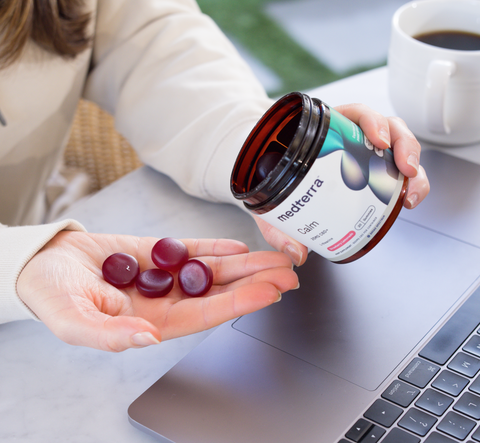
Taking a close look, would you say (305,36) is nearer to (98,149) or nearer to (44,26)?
(98,149)

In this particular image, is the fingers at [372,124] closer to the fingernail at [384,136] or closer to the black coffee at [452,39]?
the fingernail at [384,136]

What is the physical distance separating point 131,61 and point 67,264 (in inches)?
17.8

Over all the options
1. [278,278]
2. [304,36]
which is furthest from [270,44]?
[278,278]

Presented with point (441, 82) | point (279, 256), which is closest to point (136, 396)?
point (279, 256)

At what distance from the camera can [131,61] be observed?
88 centimetres

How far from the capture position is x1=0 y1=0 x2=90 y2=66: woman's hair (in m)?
0.73

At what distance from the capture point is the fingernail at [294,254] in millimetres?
558

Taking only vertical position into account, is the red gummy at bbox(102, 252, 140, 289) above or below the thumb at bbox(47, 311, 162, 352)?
below

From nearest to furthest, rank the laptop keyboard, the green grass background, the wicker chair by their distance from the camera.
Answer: the laptop keyboard → the wicker chair → the green grass background

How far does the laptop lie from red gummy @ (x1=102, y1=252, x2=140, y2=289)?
4.3 inches

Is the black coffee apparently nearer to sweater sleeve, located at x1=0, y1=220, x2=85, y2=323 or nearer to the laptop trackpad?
the laptop trackpad

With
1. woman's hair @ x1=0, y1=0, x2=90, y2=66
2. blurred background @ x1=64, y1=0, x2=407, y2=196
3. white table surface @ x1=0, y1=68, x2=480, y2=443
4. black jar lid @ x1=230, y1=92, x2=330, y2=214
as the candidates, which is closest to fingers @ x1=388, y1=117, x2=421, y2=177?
black jar lid @ x1=230, y1=92, x2=330, y2=214

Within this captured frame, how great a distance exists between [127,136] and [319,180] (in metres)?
0.54

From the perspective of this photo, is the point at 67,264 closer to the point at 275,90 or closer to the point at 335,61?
the point at 275,90
